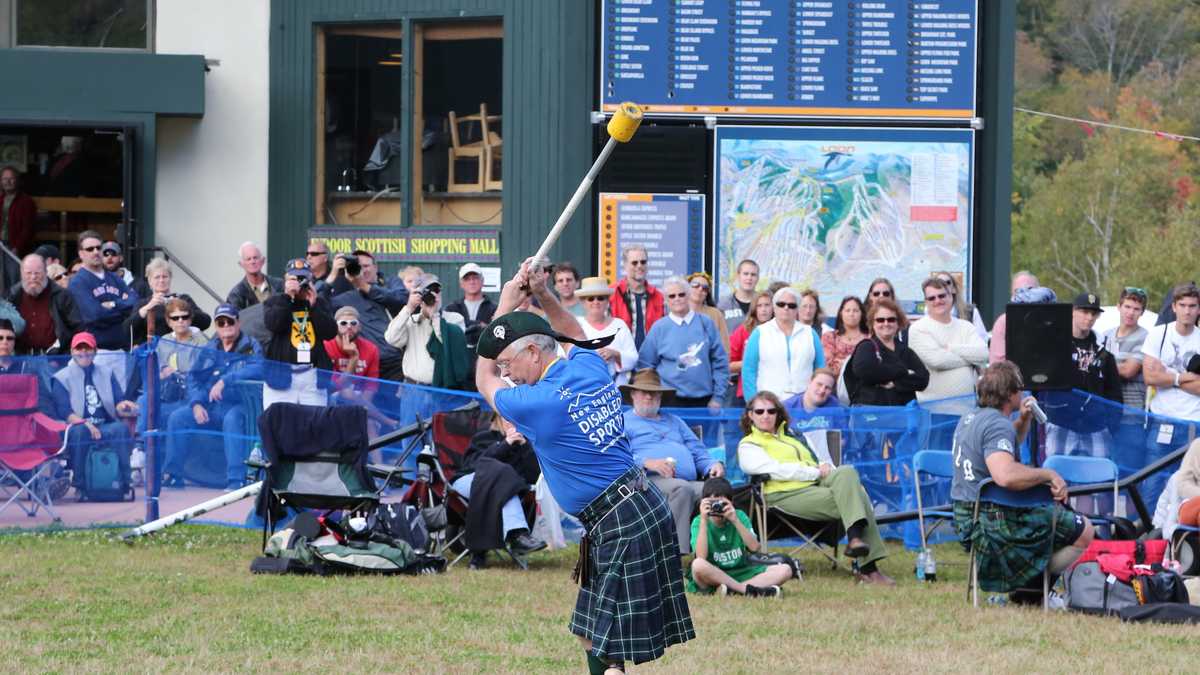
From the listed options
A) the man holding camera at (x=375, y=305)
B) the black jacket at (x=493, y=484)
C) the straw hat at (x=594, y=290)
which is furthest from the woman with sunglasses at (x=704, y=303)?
the black jacket at (x=493, y=484)

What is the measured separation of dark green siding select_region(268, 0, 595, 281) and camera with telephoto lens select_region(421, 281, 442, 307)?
2.59 meters

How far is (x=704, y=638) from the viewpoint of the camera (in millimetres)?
8297

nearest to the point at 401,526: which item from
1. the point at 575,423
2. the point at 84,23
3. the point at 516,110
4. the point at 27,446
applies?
the point at 27,446

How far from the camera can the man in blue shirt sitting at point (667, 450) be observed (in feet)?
33.8

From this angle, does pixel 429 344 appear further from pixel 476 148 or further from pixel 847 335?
pixel 476 148

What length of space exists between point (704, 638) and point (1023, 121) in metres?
50.4

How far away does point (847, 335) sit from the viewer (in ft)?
40.2

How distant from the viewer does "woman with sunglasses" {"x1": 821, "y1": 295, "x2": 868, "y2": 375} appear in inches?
478

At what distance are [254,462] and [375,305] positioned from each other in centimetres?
273

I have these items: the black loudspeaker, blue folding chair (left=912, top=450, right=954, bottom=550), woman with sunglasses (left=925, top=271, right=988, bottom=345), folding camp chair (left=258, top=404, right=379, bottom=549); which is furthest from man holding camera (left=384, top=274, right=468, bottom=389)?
the black loudspeaker

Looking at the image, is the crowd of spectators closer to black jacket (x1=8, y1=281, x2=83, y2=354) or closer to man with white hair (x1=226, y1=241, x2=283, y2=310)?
black jacket (x1=8, y1=281, x2=83, y2=354)

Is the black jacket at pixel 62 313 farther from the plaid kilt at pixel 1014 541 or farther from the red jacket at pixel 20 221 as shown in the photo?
the plaid kilt at pixel 1014 541

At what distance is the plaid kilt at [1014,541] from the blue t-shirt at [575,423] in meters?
3.49

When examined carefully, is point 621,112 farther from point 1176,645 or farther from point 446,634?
point 1176,645
